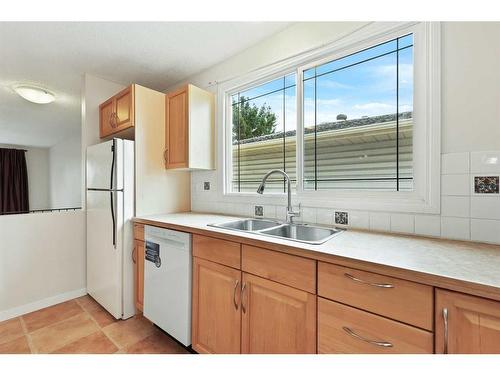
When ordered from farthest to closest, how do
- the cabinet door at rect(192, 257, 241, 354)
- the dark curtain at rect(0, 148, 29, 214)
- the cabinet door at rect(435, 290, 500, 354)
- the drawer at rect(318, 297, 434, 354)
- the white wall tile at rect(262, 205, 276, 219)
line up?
1. the dark curtain at rect(0, 148, 29, 214)
2. the white wall tile at rect(262, 205, 276, 219)
3. the cabinet door at rect(192, 257, 241, 354)
4. the drawer at rect(318, 297, 434, 354)
5. the cabinet door at rect(435, 290, 500, 354)

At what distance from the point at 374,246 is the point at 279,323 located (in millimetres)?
577

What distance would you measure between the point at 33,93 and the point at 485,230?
159 inches

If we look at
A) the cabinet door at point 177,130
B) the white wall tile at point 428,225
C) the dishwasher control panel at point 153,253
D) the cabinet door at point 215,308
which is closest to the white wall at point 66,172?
the cabinet door at point 177,130

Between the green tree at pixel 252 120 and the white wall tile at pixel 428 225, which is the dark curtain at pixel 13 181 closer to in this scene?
the green tree at pixel 252 120

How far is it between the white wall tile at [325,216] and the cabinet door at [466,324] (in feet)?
2.87

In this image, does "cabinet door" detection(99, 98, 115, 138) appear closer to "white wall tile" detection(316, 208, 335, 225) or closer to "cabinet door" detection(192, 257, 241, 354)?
"cabinet door" detection(192, 257, 241, 354)

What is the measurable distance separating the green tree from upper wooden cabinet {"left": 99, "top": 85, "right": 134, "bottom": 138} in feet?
3.12

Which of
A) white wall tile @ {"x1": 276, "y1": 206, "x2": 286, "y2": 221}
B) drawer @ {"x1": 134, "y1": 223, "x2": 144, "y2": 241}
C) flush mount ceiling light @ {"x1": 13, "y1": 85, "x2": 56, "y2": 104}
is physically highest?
flush mount ceiling light @ {"x1": 13, "y1": 85, "x2": 56, "y2": 104}

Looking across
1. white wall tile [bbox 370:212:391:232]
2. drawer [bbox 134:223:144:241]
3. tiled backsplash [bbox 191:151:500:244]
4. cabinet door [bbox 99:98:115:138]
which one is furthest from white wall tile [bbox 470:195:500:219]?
cabinet door [bbox 99:98:115:138]

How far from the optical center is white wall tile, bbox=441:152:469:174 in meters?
1.17

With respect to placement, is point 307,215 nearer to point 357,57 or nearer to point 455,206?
point 455,206

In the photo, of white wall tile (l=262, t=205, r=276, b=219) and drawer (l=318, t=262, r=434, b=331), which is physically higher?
white wall tile (l=262, t=205, r=276, b=219)
